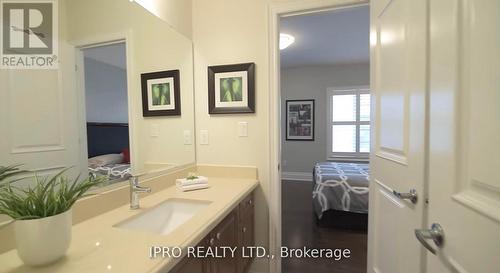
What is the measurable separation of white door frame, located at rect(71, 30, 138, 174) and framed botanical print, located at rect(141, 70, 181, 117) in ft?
0.42

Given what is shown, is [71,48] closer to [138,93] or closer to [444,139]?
[138,93]

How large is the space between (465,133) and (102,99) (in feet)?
4.91

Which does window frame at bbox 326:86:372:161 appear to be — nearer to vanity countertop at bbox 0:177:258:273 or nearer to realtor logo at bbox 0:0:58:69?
vanity countertop at bbox 0:177:258:273

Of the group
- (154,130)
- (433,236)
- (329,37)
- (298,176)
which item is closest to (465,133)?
(433,236)

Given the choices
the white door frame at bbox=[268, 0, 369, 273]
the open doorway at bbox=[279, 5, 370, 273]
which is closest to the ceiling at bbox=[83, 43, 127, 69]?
the white door frame at bbox=[268, 0, 369, 273]

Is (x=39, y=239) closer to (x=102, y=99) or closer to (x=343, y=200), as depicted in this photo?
(x=102, y=99)

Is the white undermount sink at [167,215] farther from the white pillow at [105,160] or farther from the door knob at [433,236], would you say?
the door knob at [433,236]

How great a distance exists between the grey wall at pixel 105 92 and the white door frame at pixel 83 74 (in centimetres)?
2

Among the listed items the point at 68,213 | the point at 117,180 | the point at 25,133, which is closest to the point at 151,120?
the point at 117,180

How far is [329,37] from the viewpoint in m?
3.38

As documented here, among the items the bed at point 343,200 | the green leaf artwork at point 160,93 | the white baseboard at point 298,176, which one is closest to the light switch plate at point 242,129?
the green leaf artwork at point 160,93

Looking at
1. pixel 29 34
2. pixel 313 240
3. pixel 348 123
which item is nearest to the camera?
pixel 29 34

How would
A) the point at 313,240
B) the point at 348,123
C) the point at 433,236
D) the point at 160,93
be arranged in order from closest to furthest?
the point at 433,236 → the point at 160,93 → the point at 313,240 → the point at 348,123

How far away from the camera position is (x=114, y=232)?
941 mm
